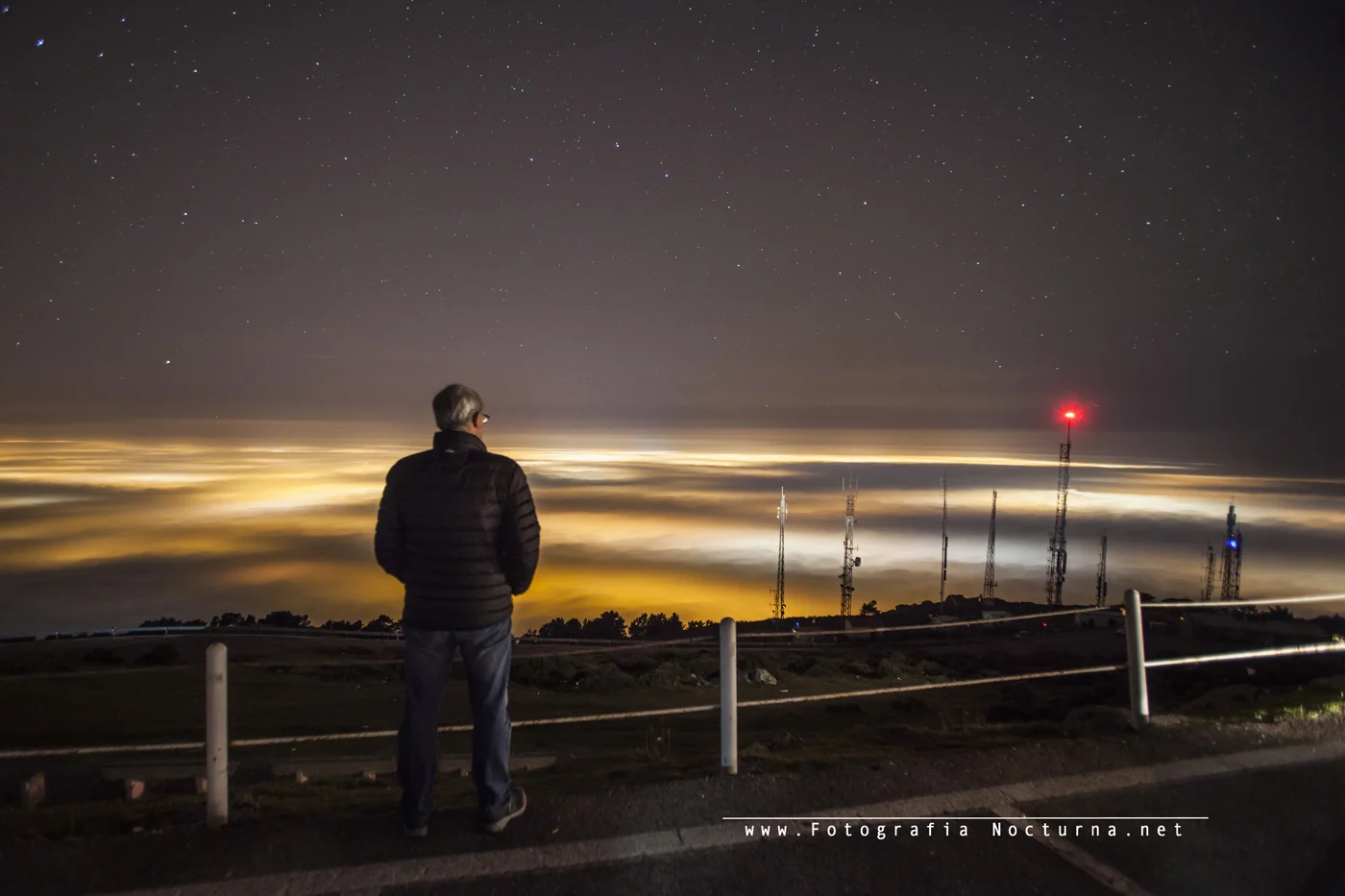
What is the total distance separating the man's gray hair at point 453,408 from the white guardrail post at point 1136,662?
5.15 meters

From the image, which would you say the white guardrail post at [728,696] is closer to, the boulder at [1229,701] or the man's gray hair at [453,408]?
the man's gray hair at [453,408]

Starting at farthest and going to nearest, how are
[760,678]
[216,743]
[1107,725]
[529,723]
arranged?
[760,678]
[1107,725]
[529,723]
[216,743]

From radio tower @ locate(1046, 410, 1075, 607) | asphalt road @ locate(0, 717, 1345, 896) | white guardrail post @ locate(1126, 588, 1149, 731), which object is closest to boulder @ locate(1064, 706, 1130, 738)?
white guardrail post @ locate(1126, 588, 1149, 731)

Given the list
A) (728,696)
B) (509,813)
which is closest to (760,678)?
(728,696)

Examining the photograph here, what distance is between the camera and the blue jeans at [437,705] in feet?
12.7

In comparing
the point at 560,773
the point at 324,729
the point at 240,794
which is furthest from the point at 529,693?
the point at 240,794

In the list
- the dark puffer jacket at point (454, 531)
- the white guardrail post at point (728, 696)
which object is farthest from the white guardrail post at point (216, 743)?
the white guardrail post at point (728, 696)

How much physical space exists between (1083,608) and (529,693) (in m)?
22.2

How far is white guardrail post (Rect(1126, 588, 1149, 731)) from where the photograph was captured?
5.89 metres

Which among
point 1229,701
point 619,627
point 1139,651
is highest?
point 1139,651

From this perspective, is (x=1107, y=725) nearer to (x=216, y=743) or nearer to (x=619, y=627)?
(x=216, y=743)

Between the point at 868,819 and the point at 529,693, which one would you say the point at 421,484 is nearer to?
the point at 868,819

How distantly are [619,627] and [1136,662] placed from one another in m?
73.7

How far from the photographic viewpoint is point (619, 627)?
77250 millimetres
